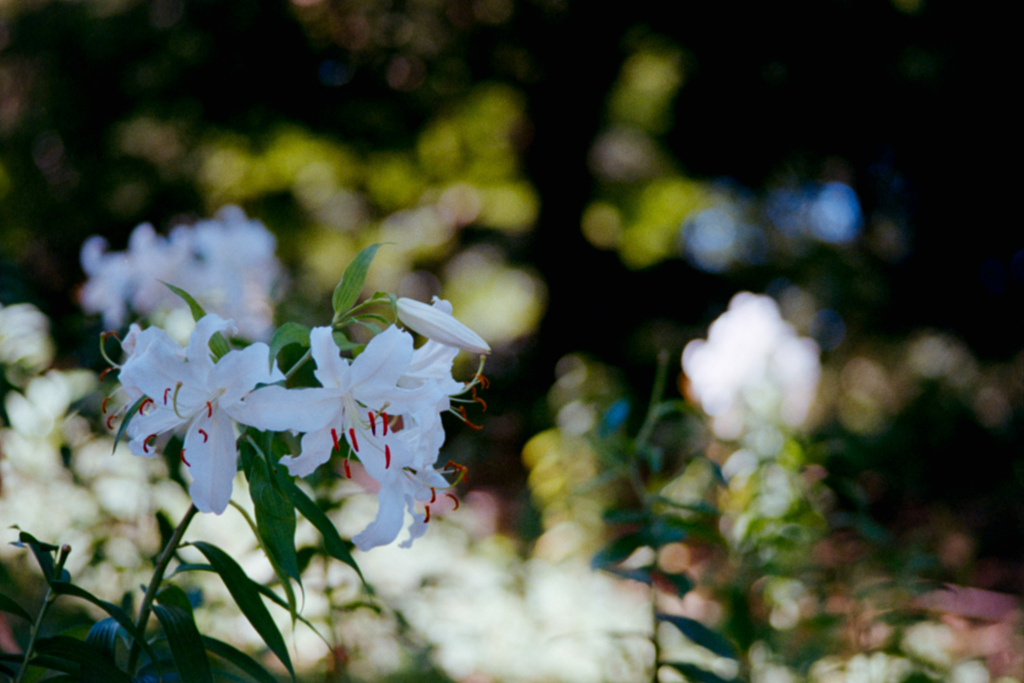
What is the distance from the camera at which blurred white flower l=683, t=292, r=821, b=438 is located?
1708 mm

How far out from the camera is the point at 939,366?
450cm

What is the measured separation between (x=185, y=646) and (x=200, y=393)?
8.4 inches

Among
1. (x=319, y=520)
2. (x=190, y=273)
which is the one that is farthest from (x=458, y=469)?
(x=190, y=273)

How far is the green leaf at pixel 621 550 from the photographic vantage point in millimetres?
1012

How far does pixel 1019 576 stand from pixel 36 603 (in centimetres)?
448

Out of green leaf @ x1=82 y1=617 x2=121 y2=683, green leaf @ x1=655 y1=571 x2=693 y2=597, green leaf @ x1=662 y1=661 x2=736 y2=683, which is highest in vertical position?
green leaf @ x1=82 y1=617 x2=121 y2=683

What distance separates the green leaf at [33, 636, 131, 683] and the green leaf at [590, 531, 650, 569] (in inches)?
24.2

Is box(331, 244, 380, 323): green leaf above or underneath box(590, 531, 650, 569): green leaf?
above

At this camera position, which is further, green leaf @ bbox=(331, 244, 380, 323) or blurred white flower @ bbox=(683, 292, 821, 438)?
blurred white flower @ bbox=(683, 292, 821, 438)

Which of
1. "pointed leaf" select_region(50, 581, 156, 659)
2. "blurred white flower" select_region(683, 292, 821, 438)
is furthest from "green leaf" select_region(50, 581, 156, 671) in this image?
"blurred white flower" select_region(683, 292, 821, 438)

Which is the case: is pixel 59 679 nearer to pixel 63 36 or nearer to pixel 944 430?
pixel 944 430

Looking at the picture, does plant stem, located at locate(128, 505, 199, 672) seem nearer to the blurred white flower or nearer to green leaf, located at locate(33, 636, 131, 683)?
Result: green leaf, located at locate(33, 636, 131, 683)

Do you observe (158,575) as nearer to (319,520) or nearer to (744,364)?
(319,520)

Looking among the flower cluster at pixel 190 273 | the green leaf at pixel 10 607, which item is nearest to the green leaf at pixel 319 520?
the green leaf at pixel 10 607
